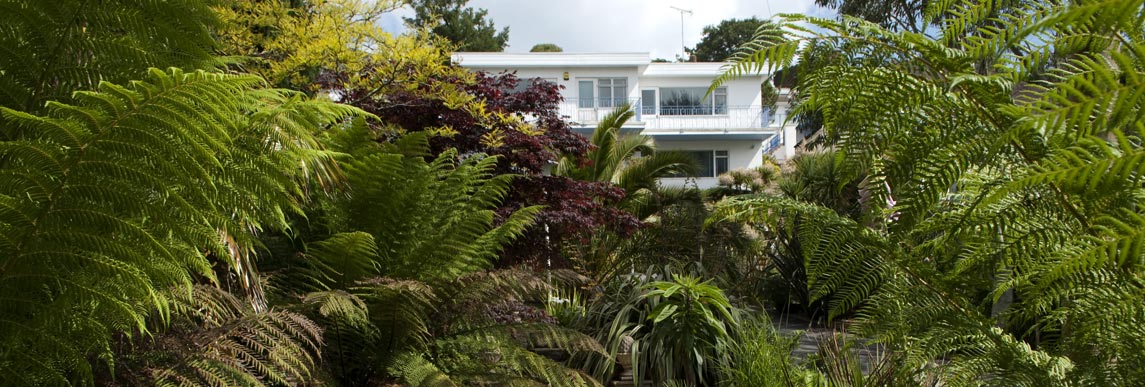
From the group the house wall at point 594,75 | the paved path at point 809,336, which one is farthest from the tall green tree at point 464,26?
the paved path at point 809,336

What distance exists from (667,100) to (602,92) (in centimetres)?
214

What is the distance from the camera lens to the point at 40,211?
4.55 ft

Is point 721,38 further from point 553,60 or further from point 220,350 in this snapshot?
point 220,350

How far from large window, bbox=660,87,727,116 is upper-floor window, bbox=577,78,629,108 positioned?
1.52 metres

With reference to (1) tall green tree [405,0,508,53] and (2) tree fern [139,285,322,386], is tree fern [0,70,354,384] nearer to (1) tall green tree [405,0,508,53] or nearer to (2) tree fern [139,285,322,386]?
(2) tree fern [139,285,322,386]

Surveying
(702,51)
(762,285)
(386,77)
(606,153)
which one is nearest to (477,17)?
A: (702,51)

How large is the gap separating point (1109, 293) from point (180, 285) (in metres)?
2.03

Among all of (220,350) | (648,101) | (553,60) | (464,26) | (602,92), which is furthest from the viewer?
(464,26)

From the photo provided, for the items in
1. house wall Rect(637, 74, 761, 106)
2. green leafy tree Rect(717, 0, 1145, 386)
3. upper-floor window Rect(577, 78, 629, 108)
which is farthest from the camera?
house wall Rect(637, 74, 761, 106)

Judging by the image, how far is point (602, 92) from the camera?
68.2 feet

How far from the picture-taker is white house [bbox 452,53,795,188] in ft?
66.0

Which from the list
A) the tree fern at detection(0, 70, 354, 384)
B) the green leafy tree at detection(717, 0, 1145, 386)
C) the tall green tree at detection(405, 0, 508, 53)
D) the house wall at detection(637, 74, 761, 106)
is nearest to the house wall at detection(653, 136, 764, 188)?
the house wall at detection(637, 74, 761, 106)

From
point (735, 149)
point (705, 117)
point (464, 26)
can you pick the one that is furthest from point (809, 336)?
point (464, 26)

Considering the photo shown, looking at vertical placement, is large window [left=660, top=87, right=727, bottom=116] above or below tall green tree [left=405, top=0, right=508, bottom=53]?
below
